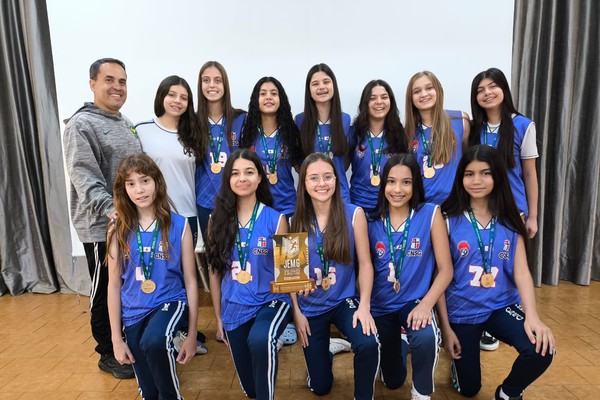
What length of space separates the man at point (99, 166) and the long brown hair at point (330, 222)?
42.1 inches

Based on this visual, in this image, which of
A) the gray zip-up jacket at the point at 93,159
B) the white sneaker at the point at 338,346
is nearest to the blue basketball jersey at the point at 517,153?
the white sneaker at the point at 338,346

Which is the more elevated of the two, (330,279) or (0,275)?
(330,279)

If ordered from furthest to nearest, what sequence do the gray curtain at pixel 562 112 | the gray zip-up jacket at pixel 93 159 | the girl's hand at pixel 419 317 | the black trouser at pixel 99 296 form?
the gray curtain at pixel 562 112
the black trouser at pixel 99 296
the gray zip-up jacket at pixel 93 159
the girl's hand at pixel 419 317

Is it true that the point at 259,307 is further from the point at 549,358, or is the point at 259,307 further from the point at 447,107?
the point at 447,107

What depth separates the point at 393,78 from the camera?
144 inches

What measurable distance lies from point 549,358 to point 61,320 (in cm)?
349

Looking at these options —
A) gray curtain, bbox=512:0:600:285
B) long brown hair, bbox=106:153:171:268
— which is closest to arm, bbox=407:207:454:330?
long brown hair, bbox=106:153:171:268

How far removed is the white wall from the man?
50.3 inches

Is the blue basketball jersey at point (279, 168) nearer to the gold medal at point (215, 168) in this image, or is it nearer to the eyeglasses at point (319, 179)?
the gold medal at point (215, 168)

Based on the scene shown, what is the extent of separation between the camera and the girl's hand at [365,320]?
1980 millimetres

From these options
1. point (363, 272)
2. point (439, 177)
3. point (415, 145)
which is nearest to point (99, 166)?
point (363, 272)

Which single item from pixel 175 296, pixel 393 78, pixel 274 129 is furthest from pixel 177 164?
pixel 393 78

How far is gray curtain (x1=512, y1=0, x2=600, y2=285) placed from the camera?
3.54m

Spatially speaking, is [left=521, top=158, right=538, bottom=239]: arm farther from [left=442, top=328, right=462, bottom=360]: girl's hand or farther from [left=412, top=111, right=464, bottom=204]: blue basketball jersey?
[left=442, top=328, right=462, bottom=360]: girl's hand
